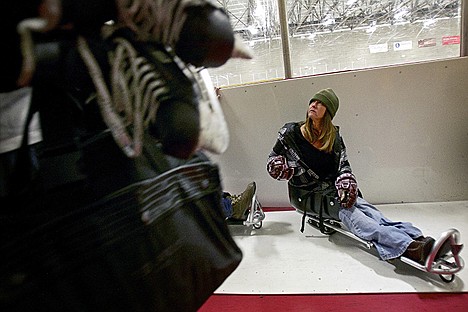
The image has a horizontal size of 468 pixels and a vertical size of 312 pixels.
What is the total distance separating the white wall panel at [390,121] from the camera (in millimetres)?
2406

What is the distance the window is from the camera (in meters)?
2.50

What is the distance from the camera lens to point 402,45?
257 cm

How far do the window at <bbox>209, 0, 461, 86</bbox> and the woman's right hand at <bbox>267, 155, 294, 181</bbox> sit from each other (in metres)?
0.83

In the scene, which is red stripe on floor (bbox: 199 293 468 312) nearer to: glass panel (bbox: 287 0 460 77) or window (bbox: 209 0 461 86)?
window (bbox: 209 0 461 86)

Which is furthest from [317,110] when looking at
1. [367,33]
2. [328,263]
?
[367,33]

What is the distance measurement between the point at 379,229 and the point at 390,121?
1096mm

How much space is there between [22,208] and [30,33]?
0.13m

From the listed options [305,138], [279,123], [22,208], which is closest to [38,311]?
[22,208]

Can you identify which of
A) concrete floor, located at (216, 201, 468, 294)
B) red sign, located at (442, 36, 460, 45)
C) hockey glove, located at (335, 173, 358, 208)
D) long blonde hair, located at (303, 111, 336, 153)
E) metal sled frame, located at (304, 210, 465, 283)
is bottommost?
concrete floor, located at (216, 201, 468, 294)

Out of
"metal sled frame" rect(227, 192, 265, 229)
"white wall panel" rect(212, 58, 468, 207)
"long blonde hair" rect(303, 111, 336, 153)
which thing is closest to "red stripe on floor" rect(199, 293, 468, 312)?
"metal sled frame" rect(227, 192, 265, 229)

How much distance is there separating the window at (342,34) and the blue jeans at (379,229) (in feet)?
4.16

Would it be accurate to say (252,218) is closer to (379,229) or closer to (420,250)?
(379,229)

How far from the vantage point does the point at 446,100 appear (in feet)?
7.84

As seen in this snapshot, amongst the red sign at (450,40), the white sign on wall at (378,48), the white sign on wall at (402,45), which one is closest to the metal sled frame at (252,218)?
the white sign on wall at (378,48)
